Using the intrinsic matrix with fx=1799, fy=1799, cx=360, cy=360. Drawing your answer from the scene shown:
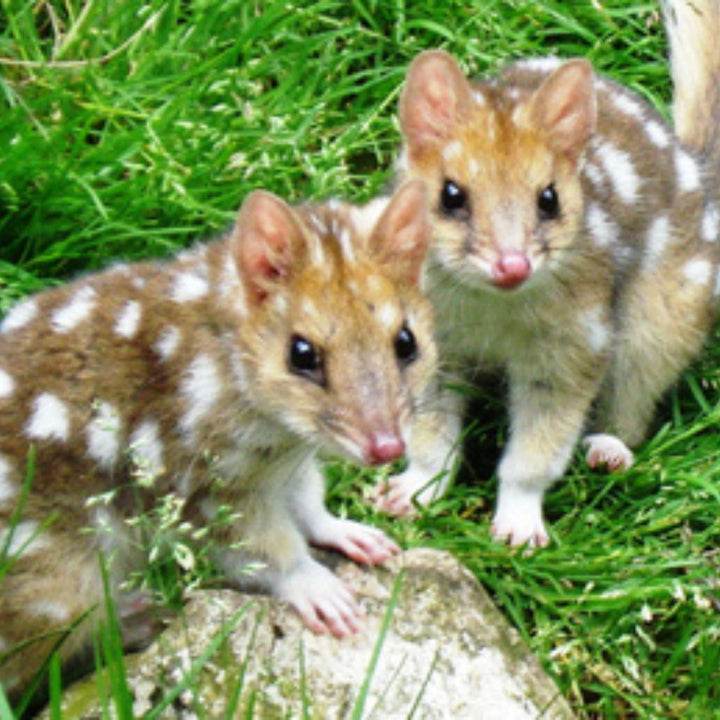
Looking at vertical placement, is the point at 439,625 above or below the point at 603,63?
below

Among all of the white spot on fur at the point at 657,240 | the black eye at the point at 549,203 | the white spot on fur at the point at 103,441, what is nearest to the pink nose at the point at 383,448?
the white spot on fur at the point at 103,441

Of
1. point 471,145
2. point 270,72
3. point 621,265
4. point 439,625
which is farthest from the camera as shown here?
point 270,72

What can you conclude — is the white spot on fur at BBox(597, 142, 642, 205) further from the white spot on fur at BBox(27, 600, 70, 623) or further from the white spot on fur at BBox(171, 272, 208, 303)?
the white spot on fur at BBox(27, 600, 70, 623)

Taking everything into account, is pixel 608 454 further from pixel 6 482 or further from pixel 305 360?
pixel 6 482

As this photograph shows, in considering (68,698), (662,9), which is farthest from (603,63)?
(68,698)

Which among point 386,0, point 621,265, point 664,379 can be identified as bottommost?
point 664,379

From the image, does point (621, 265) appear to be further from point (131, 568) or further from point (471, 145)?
point (131, 568)

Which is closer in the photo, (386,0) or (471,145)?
(471,145)
